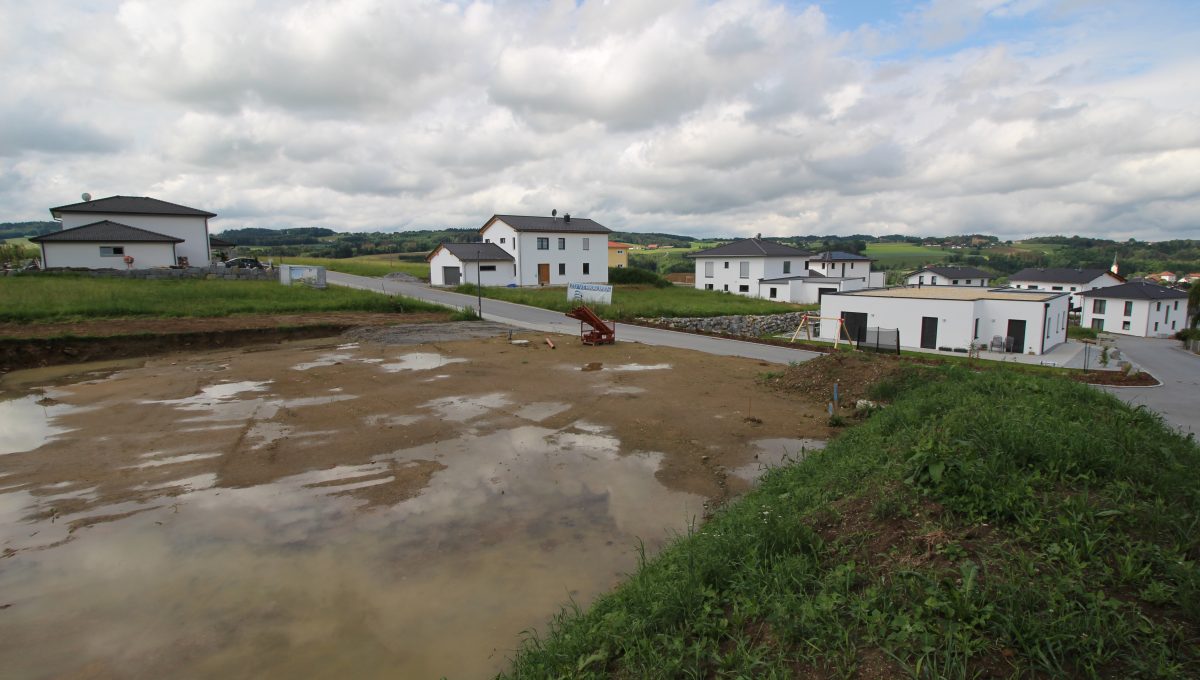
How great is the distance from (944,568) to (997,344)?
99.0 ft

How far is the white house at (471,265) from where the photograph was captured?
51.0 m

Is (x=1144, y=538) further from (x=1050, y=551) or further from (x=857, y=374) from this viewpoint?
(x=857, y=374)

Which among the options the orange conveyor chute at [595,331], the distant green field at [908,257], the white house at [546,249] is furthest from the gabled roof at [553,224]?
the distant green field at [908,257]

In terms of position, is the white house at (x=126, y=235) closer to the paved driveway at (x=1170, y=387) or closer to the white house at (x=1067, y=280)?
the paved driveway at (x=1170, y=387)

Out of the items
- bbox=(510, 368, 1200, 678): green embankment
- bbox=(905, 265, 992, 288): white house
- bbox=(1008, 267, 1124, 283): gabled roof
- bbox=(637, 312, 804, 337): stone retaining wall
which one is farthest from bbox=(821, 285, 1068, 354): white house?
bbox=(905, 265, 992, 288): white house

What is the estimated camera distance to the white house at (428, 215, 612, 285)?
52062mm

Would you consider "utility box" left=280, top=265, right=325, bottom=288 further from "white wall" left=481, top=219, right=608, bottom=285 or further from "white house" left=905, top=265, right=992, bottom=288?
"white house" left=905, top=265, right=992, bottom=288

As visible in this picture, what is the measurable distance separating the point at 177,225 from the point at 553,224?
29.9 meters

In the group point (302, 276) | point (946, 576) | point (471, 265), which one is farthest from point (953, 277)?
point (946, 576)

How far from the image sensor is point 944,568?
446 centimetres

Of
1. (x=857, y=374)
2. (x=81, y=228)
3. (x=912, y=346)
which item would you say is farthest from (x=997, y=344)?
(x=81, y=228)

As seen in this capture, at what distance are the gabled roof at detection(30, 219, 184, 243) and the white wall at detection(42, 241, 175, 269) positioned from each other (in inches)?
10.4

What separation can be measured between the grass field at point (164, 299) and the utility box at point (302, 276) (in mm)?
1428

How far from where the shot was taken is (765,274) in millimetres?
58375
